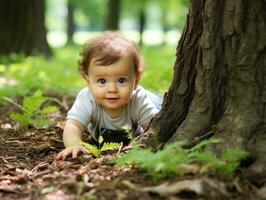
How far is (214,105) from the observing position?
3340 mm

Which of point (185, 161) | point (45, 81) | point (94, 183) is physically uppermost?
point (185, 161)

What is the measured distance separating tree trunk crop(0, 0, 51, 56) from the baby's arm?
30.4ft

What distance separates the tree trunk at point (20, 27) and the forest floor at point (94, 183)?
9.53 meters

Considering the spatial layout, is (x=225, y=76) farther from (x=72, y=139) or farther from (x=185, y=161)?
(x=72, y=139)

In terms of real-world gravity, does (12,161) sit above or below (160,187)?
below

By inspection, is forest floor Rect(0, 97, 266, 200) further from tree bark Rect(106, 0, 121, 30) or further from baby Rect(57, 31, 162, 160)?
tree bark Rect(106, 0, 121, 30)

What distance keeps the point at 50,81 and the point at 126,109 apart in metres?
4.31

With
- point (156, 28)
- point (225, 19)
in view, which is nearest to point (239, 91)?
point (225, 19)

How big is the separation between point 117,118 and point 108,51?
2.14ft

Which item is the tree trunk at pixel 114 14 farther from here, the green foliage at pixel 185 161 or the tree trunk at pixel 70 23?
the green foliage at pixel 185 161

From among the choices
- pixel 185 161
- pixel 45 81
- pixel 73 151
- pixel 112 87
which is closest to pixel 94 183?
pixel 185 161

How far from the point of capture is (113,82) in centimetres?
405

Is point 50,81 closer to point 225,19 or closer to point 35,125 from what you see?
point 35,125

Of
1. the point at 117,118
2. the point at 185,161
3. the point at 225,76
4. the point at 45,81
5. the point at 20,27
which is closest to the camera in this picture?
the point at 185,161
